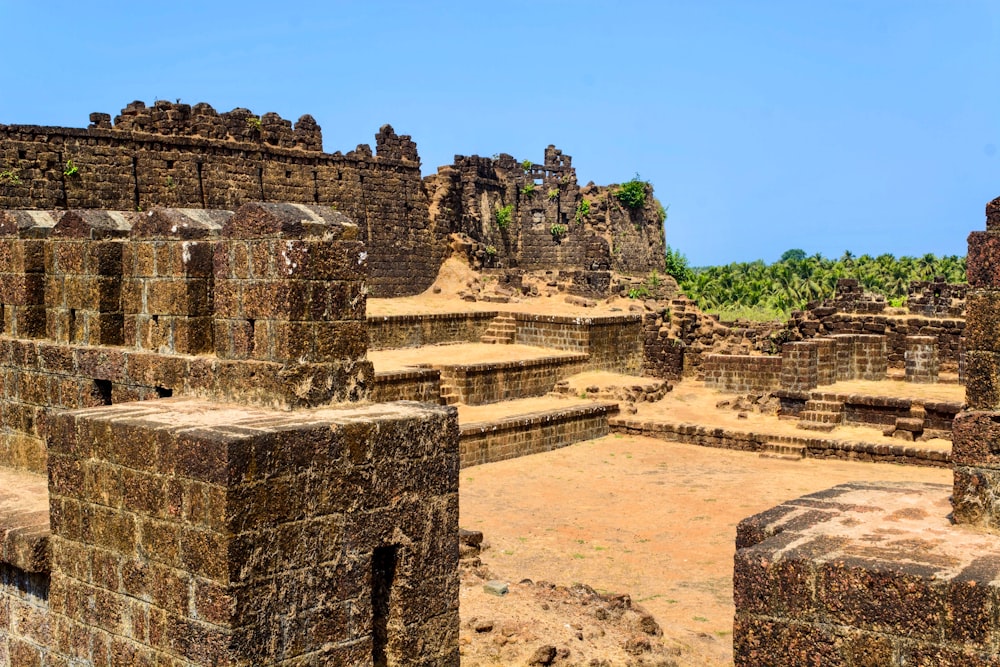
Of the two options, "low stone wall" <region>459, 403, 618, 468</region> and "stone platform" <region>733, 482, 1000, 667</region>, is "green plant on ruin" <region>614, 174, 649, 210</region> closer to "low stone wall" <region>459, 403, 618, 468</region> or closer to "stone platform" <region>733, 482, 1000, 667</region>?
"low stone wall" <region>459, 403, 618, 468</region>

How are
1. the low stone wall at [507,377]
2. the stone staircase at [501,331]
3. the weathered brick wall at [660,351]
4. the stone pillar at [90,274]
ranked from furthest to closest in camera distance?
the weathered brick wall at [660,351]
the stone staircase at [501,331]
the low stone wall at [507,377]
the stone pillar at [90,274]

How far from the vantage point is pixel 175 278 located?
6891 mm

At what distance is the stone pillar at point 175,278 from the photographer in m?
6.82

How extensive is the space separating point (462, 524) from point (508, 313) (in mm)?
13310

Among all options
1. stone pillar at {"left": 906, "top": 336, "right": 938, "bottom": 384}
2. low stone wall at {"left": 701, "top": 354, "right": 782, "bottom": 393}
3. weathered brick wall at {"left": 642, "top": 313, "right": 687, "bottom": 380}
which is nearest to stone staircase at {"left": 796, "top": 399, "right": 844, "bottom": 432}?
low stone wall at {"left": 701, "top": 354, "right": 782, "bottom": 393}

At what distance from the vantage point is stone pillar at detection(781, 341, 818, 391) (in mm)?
20125

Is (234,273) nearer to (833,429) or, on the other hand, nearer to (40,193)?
(833,429)

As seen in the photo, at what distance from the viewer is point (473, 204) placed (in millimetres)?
35469

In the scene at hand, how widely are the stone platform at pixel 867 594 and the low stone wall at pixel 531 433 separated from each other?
418 inches

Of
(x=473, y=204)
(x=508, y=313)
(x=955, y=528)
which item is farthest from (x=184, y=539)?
(x=473, y=204)

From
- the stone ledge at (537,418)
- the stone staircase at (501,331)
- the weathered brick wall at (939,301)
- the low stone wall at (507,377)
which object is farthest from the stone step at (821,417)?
the stone staircase at (501,331)

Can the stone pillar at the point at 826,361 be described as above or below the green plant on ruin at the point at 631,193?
below

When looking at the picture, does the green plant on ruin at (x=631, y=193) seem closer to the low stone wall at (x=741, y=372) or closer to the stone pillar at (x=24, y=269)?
the low stone wall at (x=741, y=372)

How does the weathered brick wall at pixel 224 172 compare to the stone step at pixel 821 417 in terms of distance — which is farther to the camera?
the weathered brick wall at pixel 224 172
